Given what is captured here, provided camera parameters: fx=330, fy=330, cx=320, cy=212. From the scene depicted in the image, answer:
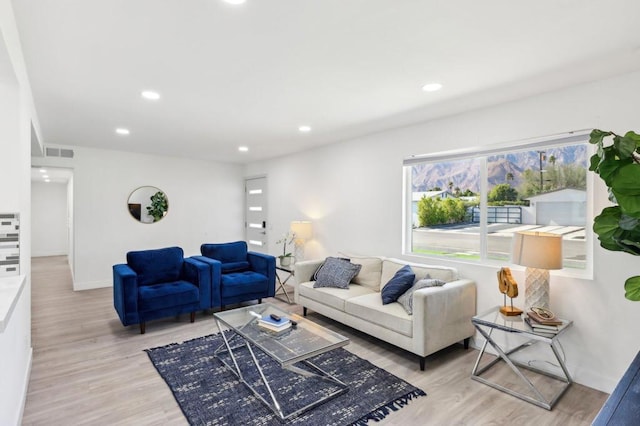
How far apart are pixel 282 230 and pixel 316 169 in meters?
1.43

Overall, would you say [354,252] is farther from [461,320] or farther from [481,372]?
[481,372]

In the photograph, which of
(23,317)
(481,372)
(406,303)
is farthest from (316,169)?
(23,317)

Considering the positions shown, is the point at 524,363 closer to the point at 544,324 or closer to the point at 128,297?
the point at 544,324

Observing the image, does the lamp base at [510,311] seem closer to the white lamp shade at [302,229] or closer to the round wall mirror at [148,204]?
the white lamp shade at [302,229]

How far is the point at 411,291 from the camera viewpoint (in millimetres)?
3184

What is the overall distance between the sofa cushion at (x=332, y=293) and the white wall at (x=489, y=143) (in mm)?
625

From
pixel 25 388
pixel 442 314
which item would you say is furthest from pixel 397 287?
pixel 25 388

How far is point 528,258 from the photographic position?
2.65 metres

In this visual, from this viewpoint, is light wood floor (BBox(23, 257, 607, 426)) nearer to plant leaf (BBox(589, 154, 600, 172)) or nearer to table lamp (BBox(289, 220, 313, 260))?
table lamp (BBox(289, 220, 313, 260))

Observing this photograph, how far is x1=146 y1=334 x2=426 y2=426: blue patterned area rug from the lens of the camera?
2240 mm

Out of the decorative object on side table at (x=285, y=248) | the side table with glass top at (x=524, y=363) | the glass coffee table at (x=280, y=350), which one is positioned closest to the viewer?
the glass coffee table at (x=280, y=350)

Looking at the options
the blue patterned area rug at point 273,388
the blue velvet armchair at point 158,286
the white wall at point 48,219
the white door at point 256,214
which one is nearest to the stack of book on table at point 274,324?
the blue patterned area rug at point 273,388

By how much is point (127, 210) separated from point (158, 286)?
2.60 meters

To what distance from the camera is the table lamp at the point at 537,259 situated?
2.58 metres
